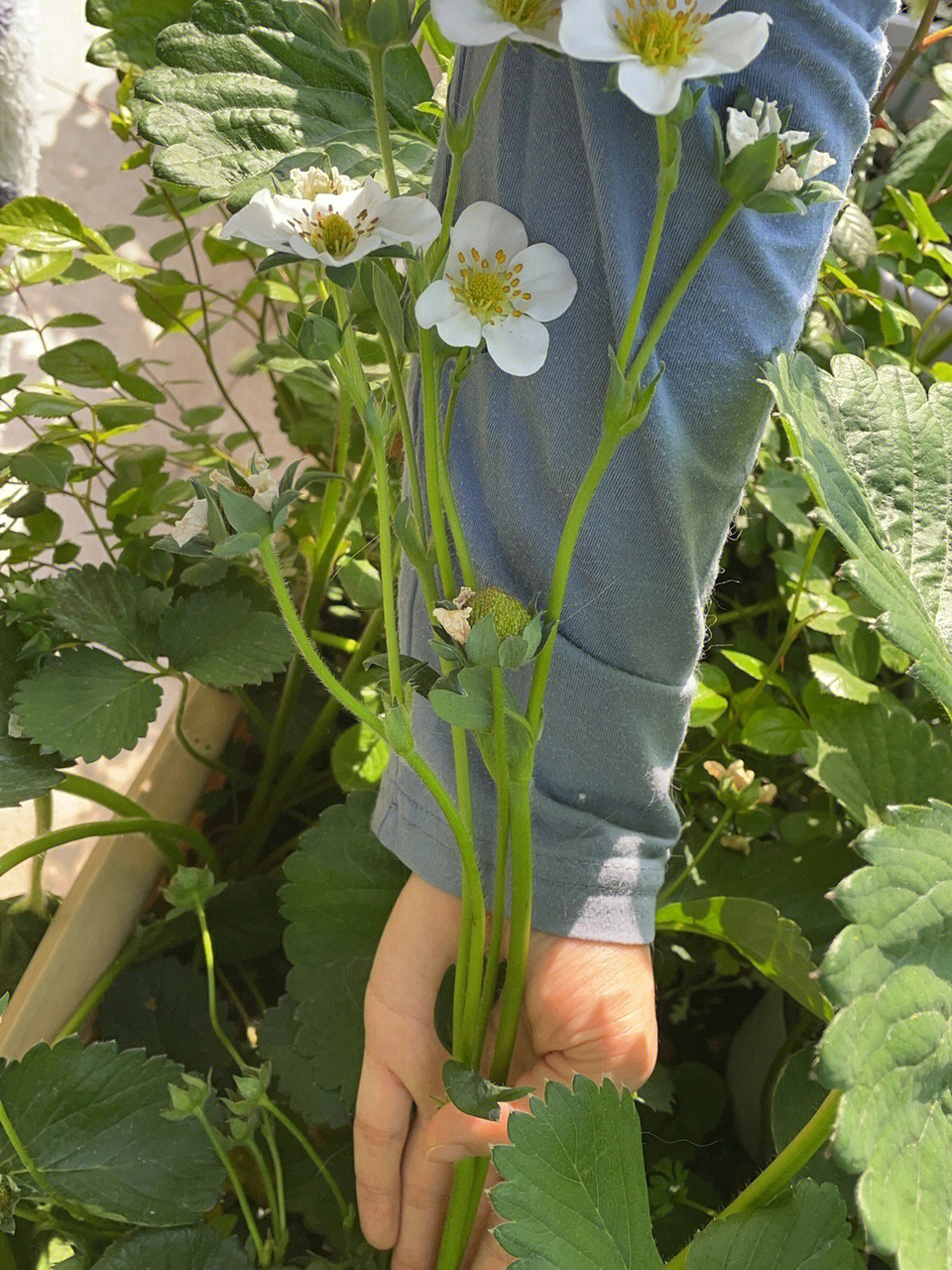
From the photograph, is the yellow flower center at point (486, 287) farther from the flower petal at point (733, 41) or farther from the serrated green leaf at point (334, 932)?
the serrated green leaf at point (334, 932)

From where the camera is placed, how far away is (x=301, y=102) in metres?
0.49

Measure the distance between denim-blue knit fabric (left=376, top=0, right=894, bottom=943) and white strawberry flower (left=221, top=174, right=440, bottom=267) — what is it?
6 cm

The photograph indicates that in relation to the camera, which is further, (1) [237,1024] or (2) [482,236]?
(1) [237,1024]

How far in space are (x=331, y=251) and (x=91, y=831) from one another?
1.12 feet

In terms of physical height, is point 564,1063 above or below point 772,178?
below

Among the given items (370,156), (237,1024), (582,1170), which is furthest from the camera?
(237,1024)

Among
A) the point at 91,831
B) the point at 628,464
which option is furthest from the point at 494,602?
the point at 91,831

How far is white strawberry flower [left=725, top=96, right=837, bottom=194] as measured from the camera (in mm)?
275

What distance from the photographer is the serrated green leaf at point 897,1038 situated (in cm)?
29

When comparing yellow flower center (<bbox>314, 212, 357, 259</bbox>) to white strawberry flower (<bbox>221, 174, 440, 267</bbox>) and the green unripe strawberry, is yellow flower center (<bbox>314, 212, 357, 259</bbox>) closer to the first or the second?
white strawberry flower (<bbox>221, 174, 440, 267</bbox>)

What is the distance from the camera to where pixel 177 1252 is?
462 mm

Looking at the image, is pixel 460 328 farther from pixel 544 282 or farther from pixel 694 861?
pixel 694 861

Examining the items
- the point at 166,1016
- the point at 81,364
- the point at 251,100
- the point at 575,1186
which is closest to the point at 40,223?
the point at 81,364

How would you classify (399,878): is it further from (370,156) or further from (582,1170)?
(370,156)
